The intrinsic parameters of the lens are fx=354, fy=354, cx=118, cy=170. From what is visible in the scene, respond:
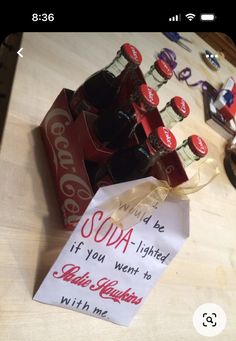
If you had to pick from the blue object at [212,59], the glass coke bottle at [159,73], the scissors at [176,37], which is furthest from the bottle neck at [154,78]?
the blue object at [212,59]

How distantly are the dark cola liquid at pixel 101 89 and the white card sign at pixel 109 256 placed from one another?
0.68 feet

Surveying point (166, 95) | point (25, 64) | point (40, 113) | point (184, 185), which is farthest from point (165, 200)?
point (166, 95)

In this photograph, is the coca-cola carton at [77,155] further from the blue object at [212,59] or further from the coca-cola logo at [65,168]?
the blue object at [212,59]

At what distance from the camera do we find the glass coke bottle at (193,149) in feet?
1.84

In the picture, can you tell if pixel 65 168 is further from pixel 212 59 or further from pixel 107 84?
pixel 212 59

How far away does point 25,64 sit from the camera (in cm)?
73

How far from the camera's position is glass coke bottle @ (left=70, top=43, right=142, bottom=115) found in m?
0.61

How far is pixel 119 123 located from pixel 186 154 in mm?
124

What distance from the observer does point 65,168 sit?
585 millimetres

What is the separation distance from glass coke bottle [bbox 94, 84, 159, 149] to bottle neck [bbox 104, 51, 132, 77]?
9cm
